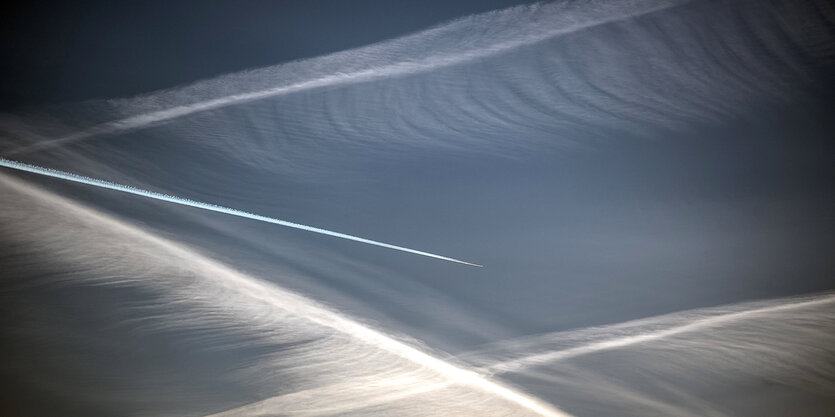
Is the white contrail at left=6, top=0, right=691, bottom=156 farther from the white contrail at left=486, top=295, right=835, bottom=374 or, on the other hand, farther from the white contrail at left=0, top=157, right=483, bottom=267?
the white contrail at left=486, top=295, right=835, bottom=374

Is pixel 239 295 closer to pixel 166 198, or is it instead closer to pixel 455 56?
pixel 166 198

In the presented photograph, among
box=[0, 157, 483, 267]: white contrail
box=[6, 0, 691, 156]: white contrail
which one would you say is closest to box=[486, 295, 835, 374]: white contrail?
box=[0, 157, 483, 267]: white contrail

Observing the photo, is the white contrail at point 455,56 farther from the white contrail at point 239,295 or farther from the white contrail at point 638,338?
the white contrail at point 638,338

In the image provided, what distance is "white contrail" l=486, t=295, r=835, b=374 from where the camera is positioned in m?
0.79

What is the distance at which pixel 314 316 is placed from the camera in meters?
0.82

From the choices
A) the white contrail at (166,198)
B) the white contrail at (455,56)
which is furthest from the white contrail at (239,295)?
the white contrail at (455,56)

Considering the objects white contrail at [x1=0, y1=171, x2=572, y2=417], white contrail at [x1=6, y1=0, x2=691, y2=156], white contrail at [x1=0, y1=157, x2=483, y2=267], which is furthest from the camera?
white contrail at [x1=6, y1=0, x2=691, y2=156]

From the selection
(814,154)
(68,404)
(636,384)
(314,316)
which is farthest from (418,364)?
(814,154)

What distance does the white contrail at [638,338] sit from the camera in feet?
2.58

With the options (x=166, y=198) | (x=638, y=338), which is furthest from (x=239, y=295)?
(x=638, y=338)

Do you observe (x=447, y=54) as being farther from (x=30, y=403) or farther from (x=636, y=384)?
(x=30, y=403)

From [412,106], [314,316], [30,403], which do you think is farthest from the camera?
[412,106]

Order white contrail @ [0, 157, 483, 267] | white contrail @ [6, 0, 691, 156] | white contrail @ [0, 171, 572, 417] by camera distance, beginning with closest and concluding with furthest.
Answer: white contrail @ [0, 171, 572, 417] → white contrail @ [0, 157, 483, 267] → white contrail @ [6, 0, 691, 156]

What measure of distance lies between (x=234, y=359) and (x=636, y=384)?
0.44 m
